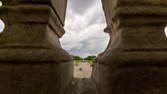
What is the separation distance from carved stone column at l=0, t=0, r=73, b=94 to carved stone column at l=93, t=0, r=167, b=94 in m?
0.55

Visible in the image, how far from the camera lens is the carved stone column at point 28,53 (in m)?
1.25

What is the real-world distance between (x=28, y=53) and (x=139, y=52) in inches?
40.6

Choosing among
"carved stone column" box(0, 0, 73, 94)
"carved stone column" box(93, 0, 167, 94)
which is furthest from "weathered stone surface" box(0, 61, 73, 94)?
"carved stone column" box(93, 0, 167, 94)

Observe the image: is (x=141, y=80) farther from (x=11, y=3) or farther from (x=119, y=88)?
(x=11, y=3)

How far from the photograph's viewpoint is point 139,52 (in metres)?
1.25

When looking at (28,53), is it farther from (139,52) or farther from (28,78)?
(139,52)

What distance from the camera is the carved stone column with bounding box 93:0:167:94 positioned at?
3.90 feet

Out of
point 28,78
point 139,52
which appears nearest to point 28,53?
point 28,78

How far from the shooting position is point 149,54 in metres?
1.23

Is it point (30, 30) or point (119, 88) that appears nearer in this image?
point (119, 88)

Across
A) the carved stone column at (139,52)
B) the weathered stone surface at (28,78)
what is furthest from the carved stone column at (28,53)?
the carved stone column at (139,52)

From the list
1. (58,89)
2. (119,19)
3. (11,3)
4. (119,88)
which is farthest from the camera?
(11,3)

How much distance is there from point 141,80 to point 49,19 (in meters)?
1.13

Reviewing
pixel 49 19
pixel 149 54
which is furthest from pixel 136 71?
pixel 49 19
